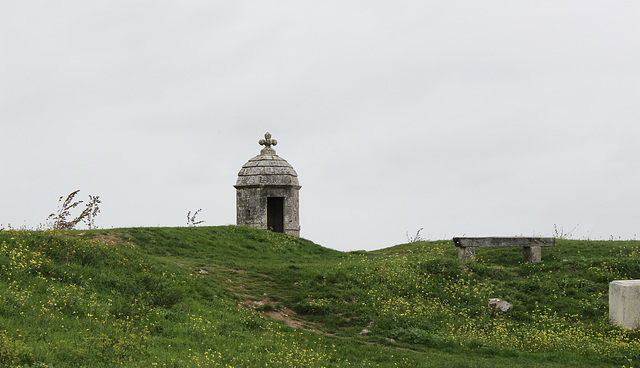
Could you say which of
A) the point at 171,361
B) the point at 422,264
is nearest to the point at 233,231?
the point at 422,264

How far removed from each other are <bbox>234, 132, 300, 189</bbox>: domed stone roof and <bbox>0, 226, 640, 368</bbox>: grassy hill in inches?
287

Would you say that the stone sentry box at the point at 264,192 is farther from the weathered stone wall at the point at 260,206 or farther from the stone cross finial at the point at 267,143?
the stone cross finial at the point at 267,143

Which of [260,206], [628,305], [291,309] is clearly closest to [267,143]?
[260,206]

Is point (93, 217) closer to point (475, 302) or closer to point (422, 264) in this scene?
point (422, 264)

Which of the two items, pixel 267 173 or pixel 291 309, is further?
pixel 267 173

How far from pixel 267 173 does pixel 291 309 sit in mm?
13946

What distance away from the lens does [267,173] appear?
94.4 ft

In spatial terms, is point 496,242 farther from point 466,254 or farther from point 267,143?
point 267,143

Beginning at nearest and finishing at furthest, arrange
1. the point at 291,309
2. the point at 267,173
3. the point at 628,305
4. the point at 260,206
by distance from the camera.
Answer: the point at 628,305
the point at 291,309
the point at 260,206
the point at 267,173

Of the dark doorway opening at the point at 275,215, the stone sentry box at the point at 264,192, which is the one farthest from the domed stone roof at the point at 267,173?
the dark doorway opening at the point at 275,215

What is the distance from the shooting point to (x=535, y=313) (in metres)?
15.7

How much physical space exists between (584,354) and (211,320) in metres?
8.11

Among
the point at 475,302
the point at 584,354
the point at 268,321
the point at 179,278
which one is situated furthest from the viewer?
the point at 475,302

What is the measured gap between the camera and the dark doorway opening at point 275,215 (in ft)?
105
